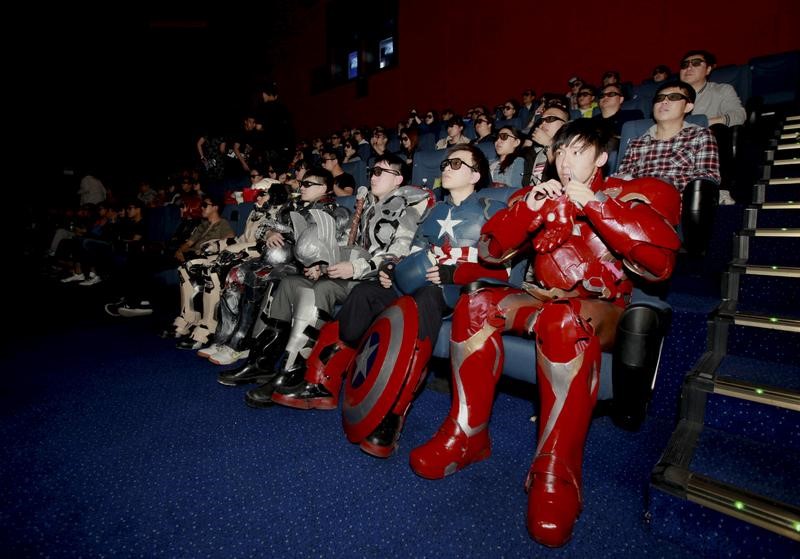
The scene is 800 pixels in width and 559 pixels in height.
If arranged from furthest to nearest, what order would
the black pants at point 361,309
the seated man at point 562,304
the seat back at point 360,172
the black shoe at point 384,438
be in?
the seat back at point 360,172
the black pants at point 361,309
the black shoe at point 384,438
the seated man at point 562,304

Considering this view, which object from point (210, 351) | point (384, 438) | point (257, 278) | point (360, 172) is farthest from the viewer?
point (360, 172)

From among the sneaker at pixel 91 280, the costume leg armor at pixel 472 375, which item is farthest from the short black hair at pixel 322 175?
the sneaker at pixel 91 280

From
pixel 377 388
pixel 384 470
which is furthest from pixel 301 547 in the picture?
pixel 377 388

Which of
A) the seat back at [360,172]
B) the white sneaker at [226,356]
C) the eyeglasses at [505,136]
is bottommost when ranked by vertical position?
the white sneaker at [226,356]

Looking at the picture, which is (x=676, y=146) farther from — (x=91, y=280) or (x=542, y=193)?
(x=91, y=280)

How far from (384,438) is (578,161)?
4.25 ft

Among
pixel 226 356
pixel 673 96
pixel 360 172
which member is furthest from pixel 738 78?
pixel 226 356

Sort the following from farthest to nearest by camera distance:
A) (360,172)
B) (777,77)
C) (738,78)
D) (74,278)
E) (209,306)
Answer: (74,278)
(360,172)
(777,77)
(738,78)
(209,306)

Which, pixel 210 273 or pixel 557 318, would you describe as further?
pixel 210 273

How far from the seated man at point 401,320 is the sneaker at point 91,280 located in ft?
18.7

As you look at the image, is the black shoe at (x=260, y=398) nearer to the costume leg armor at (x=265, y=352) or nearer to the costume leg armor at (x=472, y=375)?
the costume leg armor at (x=265, y=352)

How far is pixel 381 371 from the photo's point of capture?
163 centimetres

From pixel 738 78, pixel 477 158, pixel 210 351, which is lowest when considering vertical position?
pixel 210 351

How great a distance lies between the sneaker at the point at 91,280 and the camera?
6074 mm
